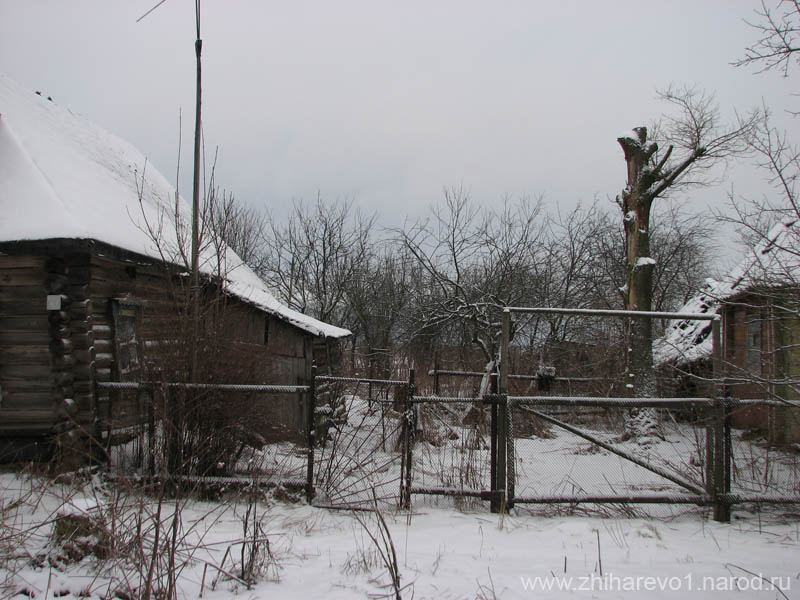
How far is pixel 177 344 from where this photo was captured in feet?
19.2

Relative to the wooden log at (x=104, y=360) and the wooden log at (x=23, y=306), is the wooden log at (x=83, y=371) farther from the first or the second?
the wooden log at (x=23, y=306)

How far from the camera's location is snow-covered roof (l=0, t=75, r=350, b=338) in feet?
21.9

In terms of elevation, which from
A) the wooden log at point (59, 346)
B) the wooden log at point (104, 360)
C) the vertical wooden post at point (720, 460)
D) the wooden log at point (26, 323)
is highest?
the wooden log at point (26, 323)

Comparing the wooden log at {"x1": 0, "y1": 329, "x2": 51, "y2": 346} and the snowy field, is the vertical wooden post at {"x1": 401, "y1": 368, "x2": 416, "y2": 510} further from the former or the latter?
the wooden log at {"x1": 0, "y1": 329, "x2": 51, "y2": 346}

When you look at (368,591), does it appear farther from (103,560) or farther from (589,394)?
(589,394)

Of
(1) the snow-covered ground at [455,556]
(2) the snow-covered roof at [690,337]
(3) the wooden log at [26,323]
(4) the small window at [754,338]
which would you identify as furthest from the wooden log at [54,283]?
(4) the small window at [754,338]

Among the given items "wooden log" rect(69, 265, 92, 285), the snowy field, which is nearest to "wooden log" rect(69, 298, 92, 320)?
"wooden log" rect(69, 265, 92, 285)

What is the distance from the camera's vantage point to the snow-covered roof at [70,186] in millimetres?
6680

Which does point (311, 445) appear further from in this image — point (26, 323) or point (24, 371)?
point (26, 323)

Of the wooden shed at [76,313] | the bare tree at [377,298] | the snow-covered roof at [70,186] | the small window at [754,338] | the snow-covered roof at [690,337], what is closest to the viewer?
the wooden shed at [76,313]

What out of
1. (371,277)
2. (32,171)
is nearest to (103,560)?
(32,171)

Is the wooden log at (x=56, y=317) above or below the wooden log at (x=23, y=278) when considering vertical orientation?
below

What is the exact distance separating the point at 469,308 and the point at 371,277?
52.0 feet

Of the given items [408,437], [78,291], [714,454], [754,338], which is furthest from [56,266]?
[754,338]
